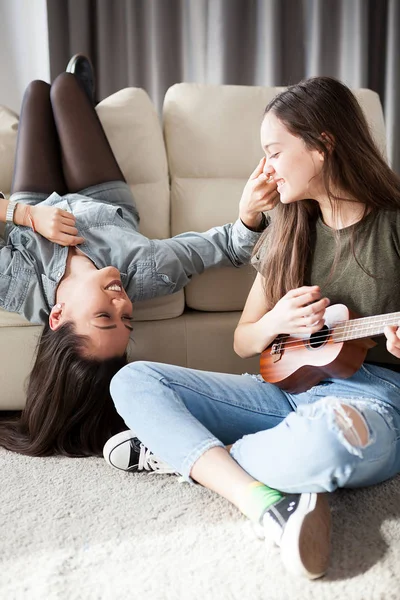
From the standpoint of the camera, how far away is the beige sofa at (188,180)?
68.0 inches

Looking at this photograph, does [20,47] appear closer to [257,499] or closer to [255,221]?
[255,221]

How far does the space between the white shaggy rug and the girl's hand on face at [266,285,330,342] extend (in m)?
0.33

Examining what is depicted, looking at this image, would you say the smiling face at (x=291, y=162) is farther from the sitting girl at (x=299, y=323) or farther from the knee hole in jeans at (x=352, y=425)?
the knee hole in jeans at (x=352, y=425)

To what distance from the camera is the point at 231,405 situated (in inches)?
48.9

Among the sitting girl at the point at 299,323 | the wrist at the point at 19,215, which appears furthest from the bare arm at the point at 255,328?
the wrist at the point at 19,215

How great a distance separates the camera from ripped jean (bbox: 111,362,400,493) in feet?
3.13

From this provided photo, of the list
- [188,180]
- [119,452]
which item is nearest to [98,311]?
[119,452]

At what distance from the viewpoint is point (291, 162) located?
49.2 inches

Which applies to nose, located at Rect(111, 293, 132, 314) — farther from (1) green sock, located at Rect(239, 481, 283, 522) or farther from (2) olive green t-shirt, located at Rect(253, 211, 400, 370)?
(1) green sock, located at Rect(239, 481, 283, 522)

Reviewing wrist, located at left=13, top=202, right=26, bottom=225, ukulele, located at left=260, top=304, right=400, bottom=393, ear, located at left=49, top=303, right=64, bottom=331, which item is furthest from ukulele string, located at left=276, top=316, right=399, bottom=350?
wrist, located at left=13, top=202, right=26, bottom=225

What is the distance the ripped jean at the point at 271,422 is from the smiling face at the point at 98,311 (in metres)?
0.18

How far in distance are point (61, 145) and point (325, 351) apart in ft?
3.98

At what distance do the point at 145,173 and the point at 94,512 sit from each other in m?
1.35

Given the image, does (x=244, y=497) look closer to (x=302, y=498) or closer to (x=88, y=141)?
(x=302, y=498)
